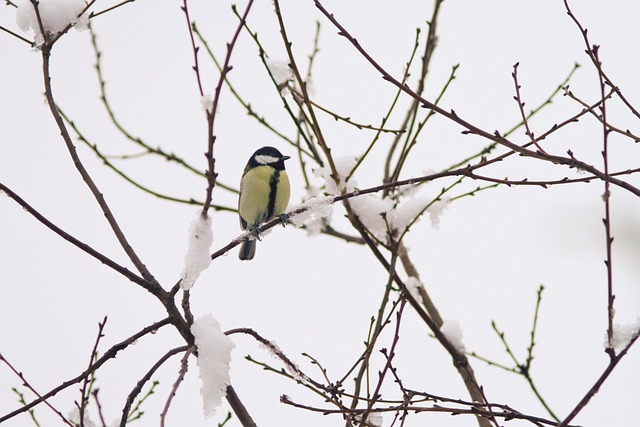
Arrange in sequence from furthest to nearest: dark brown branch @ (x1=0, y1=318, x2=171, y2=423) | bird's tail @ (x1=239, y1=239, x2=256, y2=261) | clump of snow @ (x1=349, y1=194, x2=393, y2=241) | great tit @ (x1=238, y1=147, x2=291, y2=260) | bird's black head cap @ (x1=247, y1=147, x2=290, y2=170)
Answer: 1. bird's tail @ (x1=239, y1=239, x2=256, y2=261)
2. bird's black head cap @ (x1=247, y1=147, x2=290, y2=170)
3. great tit @ (x1=238, y1=147, x2=291, y2=260)
4. clump of snow @ (x1=349, y1=194, x2=393, y2=241)
5. dark brown branch @ (x1=0, y1=318, x2=171, y2=423)

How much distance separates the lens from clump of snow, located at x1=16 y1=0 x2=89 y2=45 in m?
2.30

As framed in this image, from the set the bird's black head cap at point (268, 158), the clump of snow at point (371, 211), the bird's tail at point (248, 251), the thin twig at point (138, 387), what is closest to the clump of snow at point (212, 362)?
the thin twig at point (138, 387)

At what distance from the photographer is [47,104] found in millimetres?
2197

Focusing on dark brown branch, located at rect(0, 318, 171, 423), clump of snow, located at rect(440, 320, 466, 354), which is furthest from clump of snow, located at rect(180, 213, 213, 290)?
clump of snow, located at rect(440, 320, 466, 354)

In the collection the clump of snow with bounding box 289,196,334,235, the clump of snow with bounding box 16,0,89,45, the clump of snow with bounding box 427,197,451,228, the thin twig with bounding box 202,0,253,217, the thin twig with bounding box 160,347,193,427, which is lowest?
the thin twig with bounding box 160,347,193,427

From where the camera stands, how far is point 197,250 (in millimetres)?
1998

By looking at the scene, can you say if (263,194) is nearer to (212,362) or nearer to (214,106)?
(212,362)

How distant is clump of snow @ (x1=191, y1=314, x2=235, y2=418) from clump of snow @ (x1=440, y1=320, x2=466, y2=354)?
1.58 m

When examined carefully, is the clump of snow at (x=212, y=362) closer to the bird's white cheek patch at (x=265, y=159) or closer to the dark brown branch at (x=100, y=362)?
the dark brown branch at (x=100, y=362)

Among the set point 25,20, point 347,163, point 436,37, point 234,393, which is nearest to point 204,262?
point 234,393

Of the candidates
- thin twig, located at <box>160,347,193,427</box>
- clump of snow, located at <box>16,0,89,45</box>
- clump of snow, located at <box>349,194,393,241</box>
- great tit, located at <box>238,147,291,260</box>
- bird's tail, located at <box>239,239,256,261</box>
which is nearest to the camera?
thin twig, located at <box>160,347,193,427</box>

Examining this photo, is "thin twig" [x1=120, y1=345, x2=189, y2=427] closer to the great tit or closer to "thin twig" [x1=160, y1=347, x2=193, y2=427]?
"thin twig" [x1=160, y1=347, x2=193, y2=427]

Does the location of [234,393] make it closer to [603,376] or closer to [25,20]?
[603,376]

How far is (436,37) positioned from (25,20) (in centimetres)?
240
